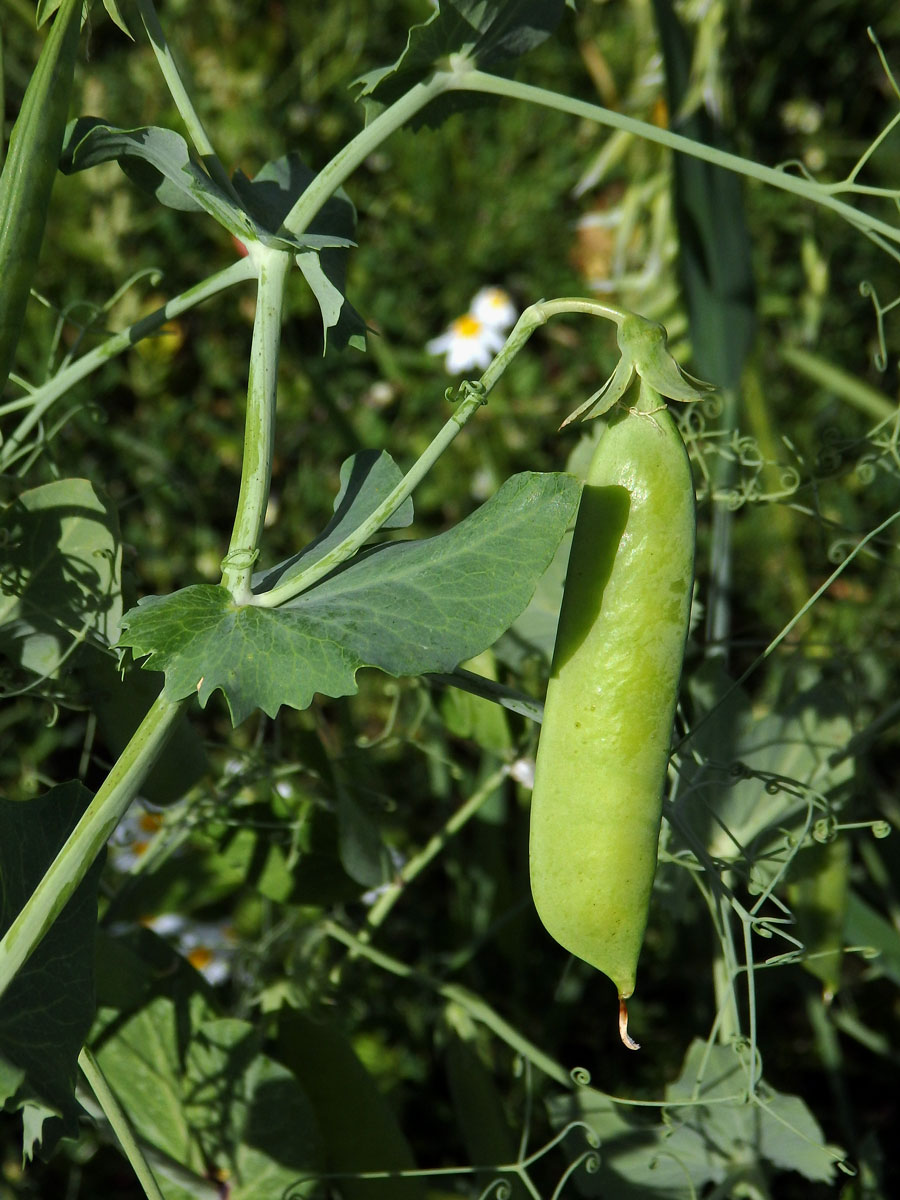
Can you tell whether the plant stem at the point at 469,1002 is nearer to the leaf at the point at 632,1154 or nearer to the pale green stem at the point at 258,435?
the leaf at the point at 632,1154

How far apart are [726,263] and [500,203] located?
3.39 feet

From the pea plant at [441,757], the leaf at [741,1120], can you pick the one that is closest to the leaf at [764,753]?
the pea plant at [441,757]

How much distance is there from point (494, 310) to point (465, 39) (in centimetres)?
110

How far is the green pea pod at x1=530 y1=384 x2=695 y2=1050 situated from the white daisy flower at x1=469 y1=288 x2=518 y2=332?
125 cm

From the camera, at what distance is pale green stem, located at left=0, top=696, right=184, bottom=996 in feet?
1.53

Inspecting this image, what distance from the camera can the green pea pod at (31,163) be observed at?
515mm

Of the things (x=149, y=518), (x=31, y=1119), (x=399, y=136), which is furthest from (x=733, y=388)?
(x=399, y=136)

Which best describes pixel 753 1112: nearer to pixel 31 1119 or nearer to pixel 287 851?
pixel 287 851

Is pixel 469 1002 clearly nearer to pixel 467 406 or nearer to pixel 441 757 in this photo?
pixel 441 757

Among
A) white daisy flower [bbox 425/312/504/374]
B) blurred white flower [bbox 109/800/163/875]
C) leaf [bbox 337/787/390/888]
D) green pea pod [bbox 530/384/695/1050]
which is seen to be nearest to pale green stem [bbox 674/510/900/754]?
green pea pod [bbox 530/384/695/1050]

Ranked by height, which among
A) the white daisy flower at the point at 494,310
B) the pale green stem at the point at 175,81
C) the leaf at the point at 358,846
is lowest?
the leaf at the point at 358,846

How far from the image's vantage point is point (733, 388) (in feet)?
3.27

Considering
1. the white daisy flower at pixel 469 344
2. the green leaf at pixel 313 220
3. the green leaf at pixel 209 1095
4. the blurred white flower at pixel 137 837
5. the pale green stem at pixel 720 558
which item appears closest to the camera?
the green leaf at pixel 313 220

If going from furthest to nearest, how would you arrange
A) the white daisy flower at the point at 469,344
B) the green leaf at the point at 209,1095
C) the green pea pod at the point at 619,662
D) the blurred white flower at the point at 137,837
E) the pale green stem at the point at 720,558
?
the white daisy flower at the point at 469,344 → the blurred white flower at the point at 137,837 → the pale green stem at the point at 720,558 → the green leaf at the point at 209,1095 → the green pea pod at the point at 619,662
